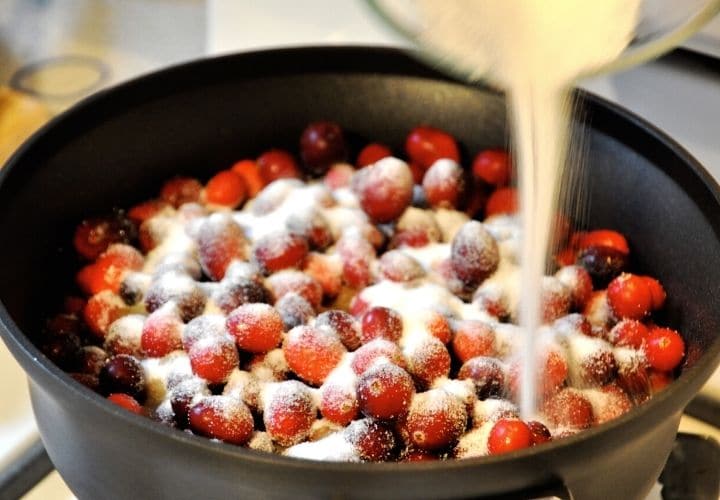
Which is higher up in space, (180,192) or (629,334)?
(180,192)

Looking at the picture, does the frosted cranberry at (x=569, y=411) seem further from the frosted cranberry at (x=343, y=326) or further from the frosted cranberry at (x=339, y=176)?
the frosted cranberry at (x=339, y=176)

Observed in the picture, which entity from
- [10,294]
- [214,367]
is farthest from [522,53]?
[10,294]

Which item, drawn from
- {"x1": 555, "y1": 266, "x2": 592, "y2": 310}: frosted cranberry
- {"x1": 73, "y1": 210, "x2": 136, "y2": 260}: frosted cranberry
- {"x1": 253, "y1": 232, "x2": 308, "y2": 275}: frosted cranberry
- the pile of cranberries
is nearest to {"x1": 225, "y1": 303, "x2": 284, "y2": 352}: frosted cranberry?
the pile of cranberries

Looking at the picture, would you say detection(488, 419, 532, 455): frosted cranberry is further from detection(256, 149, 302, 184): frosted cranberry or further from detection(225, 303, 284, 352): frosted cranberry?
detection(256, 149, 302, 184): frosted cranberry

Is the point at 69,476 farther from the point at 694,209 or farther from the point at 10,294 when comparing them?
the point at 694,209

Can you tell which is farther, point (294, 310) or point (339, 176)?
point (339, 176)

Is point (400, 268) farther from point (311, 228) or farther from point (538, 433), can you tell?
point (538, 433)

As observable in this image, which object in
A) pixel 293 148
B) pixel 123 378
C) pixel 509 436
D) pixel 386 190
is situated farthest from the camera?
pixel 293 148

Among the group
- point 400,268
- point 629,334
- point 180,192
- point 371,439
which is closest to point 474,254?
point 400,268
